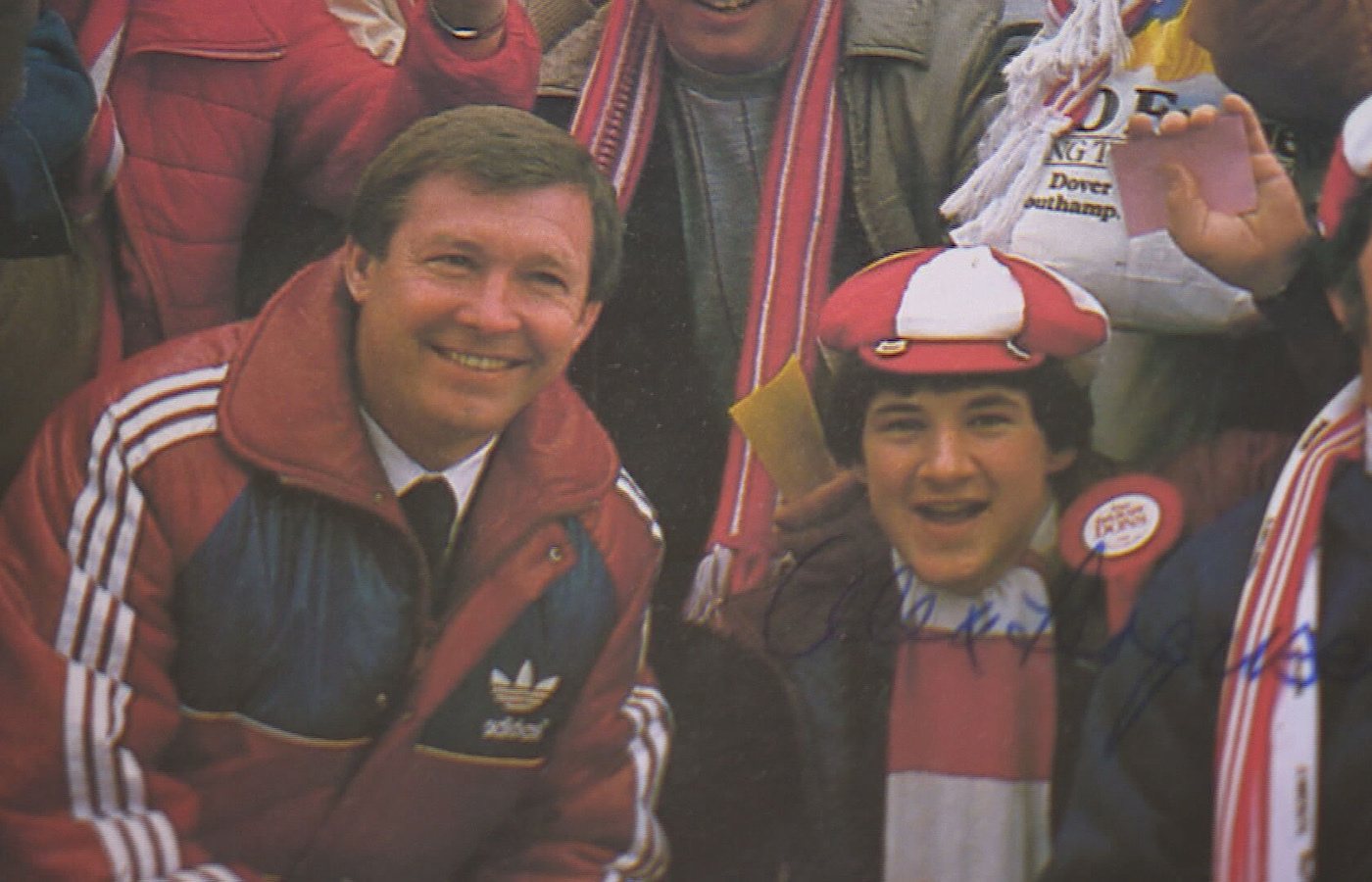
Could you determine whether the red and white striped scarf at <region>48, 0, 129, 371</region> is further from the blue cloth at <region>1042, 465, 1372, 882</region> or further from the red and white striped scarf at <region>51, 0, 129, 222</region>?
the blue cloth at <region>1042, 465, 1372, 882</region>

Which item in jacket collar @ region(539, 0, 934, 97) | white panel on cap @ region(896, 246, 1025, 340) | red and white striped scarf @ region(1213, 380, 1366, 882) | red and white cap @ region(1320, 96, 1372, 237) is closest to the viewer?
red and white striped scarf @ region(1213, 380, 1366, 882)

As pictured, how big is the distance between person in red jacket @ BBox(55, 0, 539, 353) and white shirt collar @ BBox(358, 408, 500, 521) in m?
0.35

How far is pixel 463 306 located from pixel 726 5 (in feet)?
2.43

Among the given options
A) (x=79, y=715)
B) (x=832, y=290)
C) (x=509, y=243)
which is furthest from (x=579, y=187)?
(x=79, y=715)

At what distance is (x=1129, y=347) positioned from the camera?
3.37 m

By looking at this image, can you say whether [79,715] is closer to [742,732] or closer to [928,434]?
[742,732]

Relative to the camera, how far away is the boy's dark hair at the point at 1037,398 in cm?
335

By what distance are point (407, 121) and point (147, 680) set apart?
1091mm

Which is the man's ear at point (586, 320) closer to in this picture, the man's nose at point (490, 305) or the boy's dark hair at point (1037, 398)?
the man's nose at point (490, 305)

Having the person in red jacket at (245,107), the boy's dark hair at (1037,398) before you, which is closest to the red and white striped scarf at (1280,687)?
the boy's dark hair at (1037,398)

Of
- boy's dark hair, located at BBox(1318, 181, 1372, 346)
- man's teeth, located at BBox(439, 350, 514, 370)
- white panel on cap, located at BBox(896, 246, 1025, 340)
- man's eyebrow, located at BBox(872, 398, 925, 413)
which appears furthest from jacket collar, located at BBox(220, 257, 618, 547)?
boy's dark hair, located at BBox(1318, 181, 1372, 346)

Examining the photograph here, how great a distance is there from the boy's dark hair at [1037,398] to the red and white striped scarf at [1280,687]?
343 mm

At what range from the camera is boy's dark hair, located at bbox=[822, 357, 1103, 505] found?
335 cm
